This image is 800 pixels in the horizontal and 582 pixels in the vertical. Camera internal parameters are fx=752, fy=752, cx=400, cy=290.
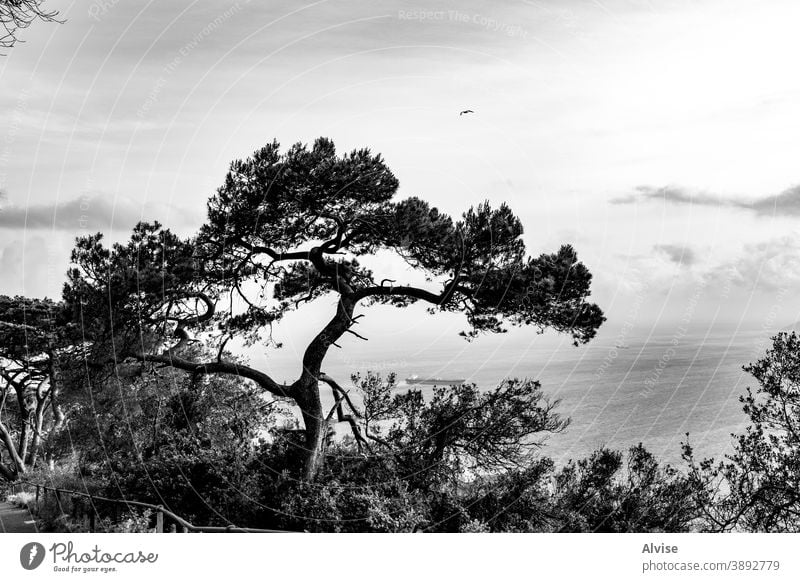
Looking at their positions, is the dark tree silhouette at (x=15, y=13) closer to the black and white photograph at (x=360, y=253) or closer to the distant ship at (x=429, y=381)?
the black and white photograph at (x=360, y=253)

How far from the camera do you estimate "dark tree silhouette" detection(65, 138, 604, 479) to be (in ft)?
37.5

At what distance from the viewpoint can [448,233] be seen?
473 inches

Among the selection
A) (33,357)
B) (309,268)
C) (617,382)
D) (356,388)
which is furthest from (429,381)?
(617,382)

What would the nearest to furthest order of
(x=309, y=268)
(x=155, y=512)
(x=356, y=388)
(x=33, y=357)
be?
(x=155, y=512)
(x=356, y=388)
(x=309, y=268)
(x=33, y=357)

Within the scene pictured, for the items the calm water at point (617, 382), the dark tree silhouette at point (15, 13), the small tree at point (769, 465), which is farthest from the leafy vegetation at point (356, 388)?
the dark tree silhouette at point (15, 13)

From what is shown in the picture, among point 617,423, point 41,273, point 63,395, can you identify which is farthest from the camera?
point 617,423

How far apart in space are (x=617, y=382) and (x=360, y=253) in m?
19.6

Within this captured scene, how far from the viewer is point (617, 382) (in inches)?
1169

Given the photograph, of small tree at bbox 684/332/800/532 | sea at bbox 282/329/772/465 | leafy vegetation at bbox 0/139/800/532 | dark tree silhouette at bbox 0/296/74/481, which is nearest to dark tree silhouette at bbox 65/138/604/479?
leafy vegetation at bbox 0/139/800/532

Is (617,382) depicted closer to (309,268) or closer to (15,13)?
(309,268)

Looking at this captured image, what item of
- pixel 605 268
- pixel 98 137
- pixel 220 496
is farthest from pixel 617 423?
pixel 98 137

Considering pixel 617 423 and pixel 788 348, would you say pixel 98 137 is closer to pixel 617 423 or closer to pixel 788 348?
pixel 788 348

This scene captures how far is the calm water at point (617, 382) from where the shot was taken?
14.0 m
